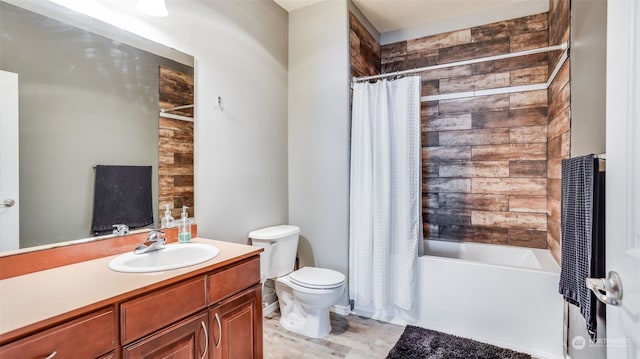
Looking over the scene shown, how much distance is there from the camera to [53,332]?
878 mm

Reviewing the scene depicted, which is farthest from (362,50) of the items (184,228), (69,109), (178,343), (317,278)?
(178,343)

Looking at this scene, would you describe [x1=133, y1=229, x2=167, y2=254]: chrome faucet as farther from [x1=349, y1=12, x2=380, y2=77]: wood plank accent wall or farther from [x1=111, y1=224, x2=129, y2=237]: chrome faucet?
[x1=349, y1=12, x2=380, y2=77]: wood plank accent wall

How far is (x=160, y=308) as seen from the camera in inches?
45.8

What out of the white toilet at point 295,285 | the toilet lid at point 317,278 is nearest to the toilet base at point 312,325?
the white toilet at point 295,285

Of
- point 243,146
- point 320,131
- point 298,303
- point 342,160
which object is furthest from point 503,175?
point 243,146

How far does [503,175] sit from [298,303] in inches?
85.3

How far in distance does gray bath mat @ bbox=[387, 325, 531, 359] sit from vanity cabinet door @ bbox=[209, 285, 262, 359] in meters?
0.92

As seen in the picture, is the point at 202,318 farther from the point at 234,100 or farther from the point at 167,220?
the point at 234,100

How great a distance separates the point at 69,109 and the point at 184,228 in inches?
32.1

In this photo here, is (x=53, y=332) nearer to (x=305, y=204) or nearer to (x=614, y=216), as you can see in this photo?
(x=614, y=216)

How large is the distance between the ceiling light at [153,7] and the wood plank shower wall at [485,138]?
1.58m

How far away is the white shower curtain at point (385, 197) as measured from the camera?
2.43 m

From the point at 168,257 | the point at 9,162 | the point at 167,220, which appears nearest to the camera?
the point at 9,162

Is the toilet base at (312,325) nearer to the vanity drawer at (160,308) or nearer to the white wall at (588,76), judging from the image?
the vanity drawer at (160,308)
